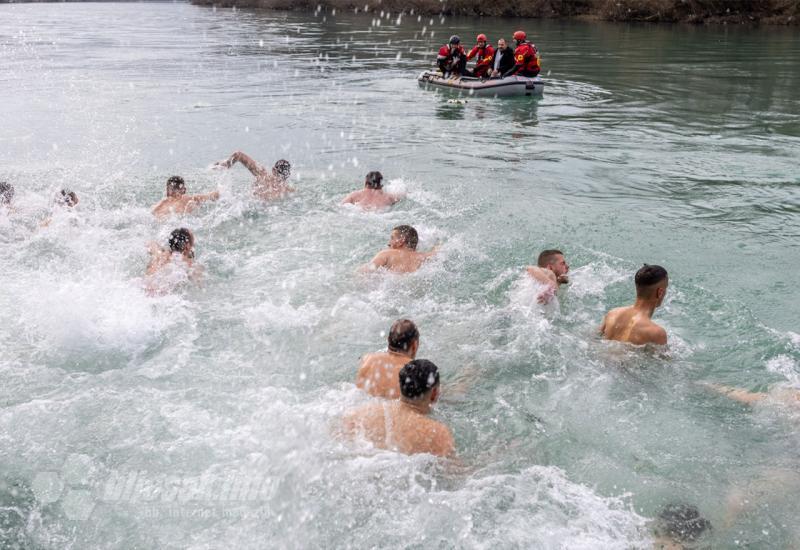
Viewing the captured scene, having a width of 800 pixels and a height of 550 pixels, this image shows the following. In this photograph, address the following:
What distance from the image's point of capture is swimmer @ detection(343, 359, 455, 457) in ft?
15.2

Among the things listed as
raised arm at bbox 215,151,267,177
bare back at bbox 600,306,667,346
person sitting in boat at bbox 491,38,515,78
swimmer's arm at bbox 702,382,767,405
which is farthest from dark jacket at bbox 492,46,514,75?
swimmer's arm at bbox 702,382,767,405

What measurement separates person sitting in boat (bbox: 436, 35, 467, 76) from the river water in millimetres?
5008

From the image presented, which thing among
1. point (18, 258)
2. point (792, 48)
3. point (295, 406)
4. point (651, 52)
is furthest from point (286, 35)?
point (295, 406)

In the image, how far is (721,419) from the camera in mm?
5551

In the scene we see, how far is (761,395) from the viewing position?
18.7 feet

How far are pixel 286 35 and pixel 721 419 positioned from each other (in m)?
37.5

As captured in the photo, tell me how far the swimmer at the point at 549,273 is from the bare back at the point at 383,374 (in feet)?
7.16

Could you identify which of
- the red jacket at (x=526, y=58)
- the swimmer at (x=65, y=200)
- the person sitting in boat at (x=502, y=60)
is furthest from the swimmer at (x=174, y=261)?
the person sitting in boat at (x=502, y=60)

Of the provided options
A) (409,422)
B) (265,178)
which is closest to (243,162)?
(265,178)

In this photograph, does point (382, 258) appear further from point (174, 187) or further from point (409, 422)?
point (174, 187)

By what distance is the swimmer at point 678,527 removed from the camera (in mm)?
4242

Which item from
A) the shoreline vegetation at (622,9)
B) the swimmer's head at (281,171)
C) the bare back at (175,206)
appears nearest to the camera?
the bare back at (175,206)

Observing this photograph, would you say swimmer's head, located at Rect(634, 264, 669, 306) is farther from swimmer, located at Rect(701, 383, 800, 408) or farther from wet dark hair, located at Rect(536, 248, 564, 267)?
wet dark hair, located at Rect(536, 248, 564, 267)

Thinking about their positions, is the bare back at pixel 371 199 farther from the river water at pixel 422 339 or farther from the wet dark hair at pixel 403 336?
the wet dark hair at pixel 403 336
